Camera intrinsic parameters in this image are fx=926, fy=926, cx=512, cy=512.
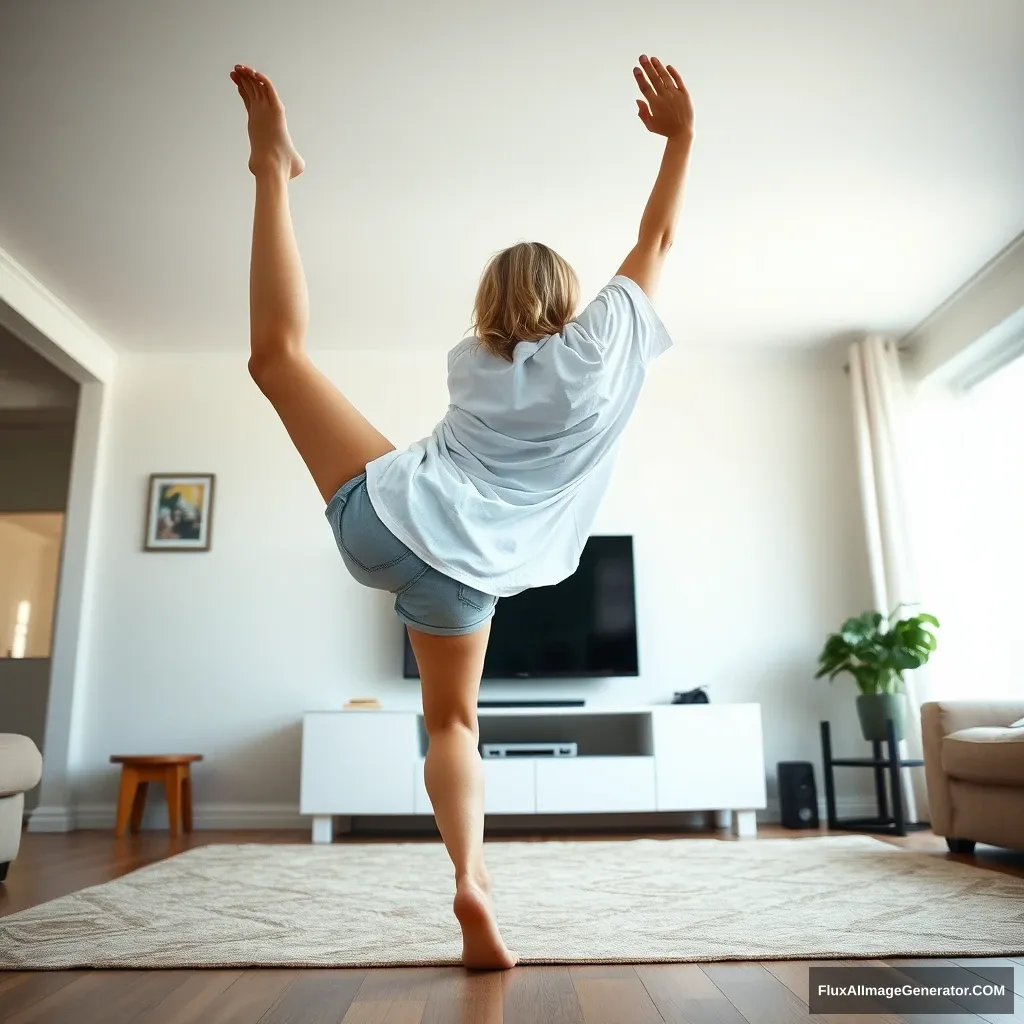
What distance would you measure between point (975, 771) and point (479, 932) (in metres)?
2.10

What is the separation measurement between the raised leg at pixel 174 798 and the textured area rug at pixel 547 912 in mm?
1180

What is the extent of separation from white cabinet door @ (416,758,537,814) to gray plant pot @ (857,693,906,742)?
1559mm

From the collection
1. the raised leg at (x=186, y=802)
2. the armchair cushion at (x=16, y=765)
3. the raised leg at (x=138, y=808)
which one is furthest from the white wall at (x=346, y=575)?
the armchair cushion at (x=16, y=765)

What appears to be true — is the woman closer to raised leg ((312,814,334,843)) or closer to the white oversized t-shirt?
the white oversized t-shirt

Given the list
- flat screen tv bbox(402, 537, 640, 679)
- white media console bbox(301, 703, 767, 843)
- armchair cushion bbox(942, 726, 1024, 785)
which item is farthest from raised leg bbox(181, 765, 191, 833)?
armchair cushion bbox(942, 726, 1024, 785)

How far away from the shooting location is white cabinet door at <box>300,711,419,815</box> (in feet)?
13.5

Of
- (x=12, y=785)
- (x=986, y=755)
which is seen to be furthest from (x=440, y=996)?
(x=986, y=755)

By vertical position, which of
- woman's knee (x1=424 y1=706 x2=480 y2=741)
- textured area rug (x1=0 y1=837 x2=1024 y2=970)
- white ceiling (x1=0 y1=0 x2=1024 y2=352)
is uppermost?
white ceiling (x1=0 y1=0 x2=1024 y2=352)

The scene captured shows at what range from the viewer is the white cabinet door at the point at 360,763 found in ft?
13.5

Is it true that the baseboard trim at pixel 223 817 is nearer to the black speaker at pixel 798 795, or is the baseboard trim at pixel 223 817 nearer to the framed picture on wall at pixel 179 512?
the framed picture on wall at pixel 179 512

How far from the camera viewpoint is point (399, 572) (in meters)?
1.34

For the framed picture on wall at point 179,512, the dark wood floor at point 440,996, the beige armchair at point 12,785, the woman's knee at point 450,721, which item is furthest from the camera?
the framed picture on wall at point 179,512

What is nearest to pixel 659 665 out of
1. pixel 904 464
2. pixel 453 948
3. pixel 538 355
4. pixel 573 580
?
pixel 573 580

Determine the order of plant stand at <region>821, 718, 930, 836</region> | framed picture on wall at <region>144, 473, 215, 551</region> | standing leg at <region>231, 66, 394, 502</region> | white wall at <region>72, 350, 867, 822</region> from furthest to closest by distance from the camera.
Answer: framed picture on wall at <region>144, 473, 215, 551</region> < white wall at <region>72, 350, 867, 822</region> < plant stand at <region>821, 718, 930, 836</region> < standing leg at <region>231, 66, 394, 502</region>
